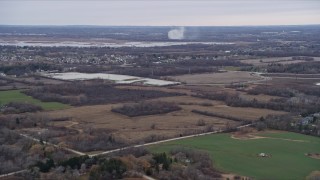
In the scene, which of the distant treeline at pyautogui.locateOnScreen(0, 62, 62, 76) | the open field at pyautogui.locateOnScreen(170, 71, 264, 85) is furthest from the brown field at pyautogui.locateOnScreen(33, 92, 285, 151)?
the distant treeline at pyautogui.locateOnScreen(0, 62, 62, 76)

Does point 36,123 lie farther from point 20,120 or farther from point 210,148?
point 210,148

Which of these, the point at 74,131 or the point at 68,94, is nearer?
the point at 74,131

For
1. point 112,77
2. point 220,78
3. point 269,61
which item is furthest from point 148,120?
point 269,61

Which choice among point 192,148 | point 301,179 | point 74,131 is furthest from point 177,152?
point 74,131

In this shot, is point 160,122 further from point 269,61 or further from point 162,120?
point 269,61

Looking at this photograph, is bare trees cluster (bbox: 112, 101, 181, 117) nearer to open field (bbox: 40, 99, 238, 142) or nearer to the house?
open field (bbox: 40, 99, 238, 142)

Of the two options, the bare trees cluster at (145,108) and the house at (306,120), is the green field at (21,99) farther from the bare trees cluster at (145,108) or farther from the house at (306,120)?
the house at (306,120)
